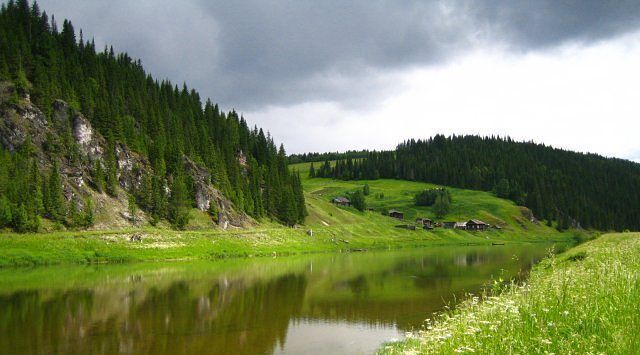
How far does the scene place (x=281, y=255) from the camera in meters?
86.5

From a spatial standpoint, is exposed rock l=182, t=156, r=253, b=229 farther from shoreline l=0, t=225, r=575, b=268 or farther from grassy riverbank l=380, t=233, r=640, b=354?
grassy riverbank l=380, t=233, r=640, b=354

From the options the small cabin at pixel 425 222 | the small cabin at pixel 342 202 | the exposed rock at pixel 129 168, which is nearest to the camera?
the exposed rock at pixel 129 168

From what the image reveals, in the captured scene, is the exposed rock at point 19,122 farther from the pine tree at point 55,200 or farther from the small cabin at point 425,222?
the small cabin at point 425,222

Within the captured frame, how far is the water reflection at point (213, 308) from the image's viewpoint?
73.7 ft

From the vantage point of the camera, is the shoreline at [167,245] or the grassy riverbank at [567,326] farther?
the shoreline at [167,245]

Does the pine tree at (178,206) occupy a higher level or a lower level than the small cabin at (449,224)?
higher

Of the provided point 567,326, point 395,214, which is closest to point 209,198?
point 395,214

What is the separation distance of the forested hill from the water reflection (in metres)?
26.4

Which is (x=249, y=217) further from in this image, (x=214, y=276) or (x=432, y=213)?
(x=432, y=213)

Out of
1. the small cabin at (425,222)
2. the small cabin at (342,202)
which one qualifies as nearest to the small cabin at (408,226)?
the small cabin at (425,222)

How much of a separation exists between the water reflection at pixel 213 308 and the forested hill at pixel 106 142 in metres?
26.4

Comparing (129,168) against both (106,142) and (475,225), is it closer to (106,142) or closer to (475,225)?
(106,142)

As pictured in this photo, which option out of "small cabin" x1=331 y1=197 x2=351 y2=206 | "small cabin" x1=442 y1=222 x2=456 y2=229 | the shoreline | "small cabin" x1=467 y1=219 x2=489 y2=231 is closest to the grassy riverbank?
the shoreline

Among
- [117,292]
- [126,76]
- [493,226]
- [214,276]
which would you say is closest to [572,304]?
[117,292]
